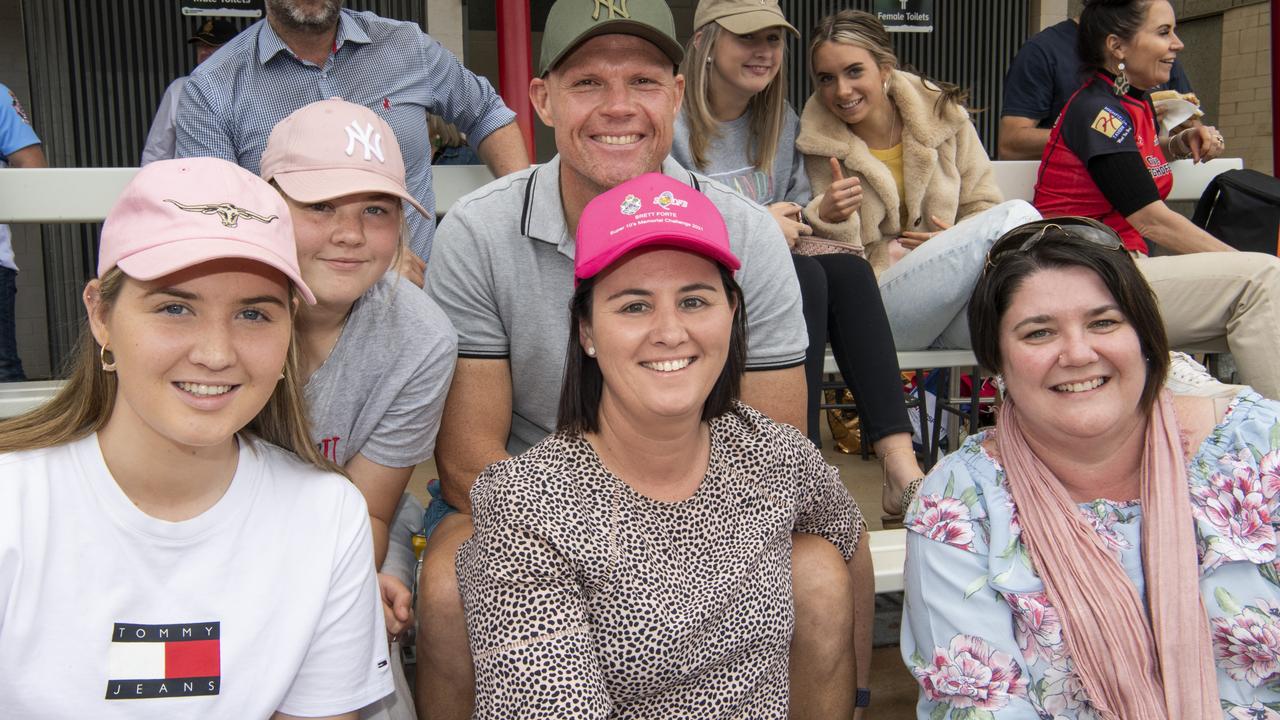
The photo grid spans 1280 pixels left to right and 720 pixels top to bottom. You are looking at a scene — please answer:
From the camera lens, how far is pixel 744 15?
11.1 ft

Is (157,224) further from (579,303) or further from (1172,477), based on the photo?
(1172,477)

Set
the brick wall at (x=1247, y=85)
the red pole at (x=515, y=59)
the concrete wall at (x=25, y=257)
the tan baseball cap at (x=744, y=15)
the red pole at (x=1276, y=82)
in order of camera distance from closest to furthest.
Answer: the tan baseball cap at (x=744, y=15) → the red pole at (x=515, y=59) → the red pole at (x=1276, y=82) → the concrete wall at (x=25, y=257) → the brick wall at (x=1247, y=85)

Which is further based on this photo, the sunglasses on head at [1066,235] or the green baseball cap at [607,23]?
the green baseball cap at [607,23]

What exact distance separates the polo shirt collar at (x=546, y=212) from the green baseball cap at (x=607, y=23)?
0.86 ft

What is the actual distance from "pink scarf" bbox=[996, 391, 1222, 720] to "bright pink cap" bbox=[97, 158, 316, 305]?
1421mm

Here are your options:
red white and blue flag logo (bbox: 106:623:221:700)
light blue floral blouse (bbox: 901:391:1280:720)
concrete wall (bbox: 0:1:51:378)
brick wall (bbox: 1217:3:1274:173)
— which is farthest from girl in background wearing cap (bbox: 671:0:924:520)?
brick wall (bbox: 1217:3:1274:173)

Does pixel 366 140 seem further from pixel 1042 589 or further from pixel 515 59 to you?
pixel 515 59

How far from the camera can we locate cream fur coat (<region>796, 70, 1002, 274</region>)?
369 centimetres

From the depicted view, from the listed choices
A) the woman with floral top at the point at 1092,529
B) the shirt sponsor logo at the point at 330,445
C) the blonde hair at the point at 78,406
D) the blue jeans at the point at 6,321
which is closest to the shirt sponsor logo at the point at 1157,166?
the woman with floral top at the point at 1092,529

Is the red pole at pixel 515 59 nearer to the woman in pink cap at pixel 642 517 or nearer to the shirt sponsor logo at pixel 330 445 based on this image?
the shirt sponsor logo at pixel 330 445

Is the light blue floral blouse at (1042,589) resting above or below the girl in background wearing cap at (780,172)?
below

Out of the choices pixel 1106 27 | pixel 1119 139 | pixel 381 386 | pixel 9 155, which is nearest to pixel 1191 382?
pixel 1119 139

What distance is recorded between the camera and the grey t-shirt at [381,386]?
89.7 inches

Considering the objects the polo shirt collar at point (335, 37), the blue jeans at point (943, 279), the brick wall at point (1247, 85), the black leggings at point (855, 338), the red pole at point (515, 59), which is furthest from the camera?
the brick wall at point (1247, 85)
